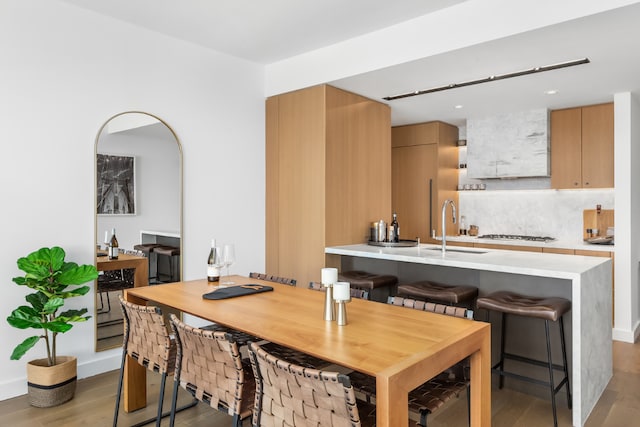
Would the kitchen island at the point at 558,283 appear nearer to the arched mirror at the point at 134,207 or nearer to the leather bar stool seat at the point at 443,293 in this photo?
the leather bar stool seat at the point at 443,293

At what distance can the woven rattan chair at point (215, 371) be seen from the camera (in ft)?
6.03

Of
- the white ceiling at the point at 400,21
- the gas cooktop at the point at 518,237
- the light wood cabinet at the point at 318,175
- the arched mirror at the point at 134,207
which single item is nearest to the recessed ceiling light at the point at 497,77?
the white ceiling at the point at 400,21

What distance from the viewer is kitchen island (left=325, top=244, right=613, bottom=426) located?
2.67 metres

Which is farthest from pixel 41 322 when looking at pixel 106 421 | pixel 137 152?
pixel 137 152

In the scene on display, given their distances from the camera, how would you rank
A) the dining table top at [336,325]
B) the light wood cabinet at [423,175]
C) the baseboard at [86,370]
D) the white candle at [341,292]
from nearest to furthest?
1. the dining table top at [336,325]
2. the white candle at [341,292]
3. the baseboard at [86,370]
4. the light wood cabinet at [423,175]

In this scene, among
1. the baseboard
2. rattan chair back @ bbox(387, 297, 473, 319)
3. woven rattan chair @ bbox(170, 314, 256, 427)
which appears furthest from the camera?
the baseboard

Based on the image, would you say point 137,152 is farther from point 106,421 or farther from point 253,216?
point 106,421

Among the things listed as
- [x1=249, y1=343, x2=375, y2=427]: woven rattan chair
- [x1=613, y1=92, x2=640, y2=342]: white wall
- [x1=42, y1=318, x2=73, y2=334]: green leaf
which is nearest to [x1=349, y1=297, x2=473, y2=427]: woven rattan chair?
[x1=249, y1=343, x2=375, y2=427]: woven rattan chair

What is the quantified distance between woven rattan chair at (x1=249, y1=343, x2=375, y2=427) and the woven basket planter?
1.92 metres

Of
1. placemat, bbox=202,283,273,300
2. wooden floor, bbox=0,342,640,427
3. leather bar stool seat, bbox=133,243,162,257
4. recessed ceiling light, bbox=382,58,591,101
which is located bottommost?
wooden floor, bbox=0,342,640,427

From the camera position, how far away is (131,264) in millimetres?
3678

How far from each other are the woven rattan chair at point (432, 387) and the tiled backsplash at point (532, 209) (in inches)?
156

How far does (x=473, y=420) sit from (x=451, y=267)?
1.66 metres

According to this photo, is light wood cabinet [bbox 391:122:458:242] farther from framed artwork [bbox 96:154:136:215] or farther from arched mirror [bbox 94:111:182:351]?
framed artwork [bbox 96:154:136:215]
